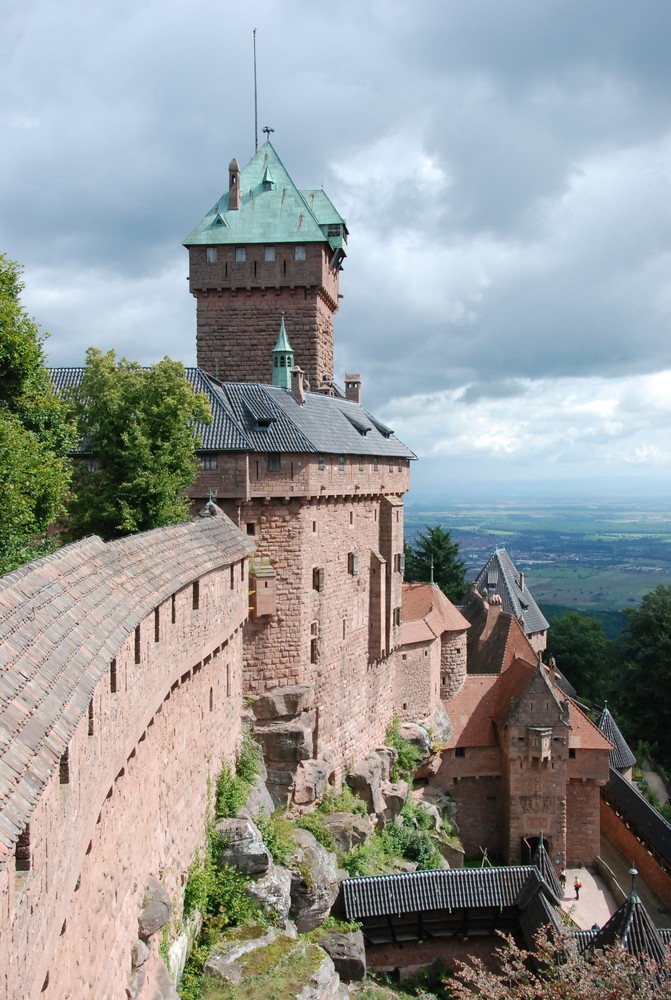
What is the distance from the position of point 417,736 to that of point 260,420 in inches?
552

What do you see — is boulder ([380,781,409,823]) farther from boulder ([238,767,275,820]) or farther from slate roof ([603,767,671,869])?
slate roof ([603,767,671,869])

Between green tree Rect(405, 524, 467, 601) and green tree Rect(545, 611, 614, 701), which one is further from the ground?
green tree Rect(405, 524, 467, 601)

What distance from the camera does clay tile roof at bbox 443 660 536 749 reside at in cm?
3206

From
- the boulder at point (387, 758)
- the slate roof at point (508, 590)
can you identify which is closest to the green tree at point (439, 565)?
the slate roof at point (508, 590)

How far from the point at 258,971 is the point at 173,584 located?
735 centimetres

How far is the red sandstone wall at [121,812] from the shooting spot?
20.1ft

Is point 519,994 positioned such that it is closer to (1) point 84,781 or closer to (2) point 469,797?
(1) point 84,781

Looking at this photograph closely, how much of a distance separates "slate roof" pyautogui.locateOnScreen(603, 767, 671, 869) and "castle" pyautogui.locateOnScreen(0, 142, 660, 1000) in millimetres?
2156

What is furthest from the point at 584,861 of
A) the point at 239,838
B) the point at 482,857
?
the point at 239,838

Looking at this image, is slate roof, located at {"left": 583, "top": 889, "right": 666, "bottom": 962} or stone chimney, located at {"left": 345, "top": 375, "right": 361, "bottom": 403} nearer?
slate roof, located at {"left": 583, "top": 889, "right": 666, "bottom": 962}

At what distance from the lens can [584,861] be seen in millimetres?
31484

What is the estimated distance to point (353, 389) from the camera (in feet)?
105

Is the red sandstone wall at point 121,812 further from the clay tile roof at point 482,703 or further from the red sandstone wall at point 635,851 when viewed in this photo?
the red sandstone wall at point 635,851

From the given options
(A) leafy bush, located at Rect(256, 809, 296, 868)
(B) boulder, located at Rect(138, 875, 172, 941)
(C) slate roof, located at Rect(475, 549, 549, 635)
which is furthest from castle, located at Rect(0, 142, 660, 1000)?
(A) leafy bush, located at Rect(256, 809, 296, 868)
